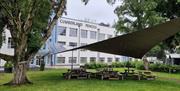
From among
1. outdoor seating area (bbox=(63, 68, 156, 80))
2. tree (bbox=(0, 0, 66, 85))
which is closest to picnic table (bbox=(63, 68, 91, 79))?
outdoor seating area (bbox=(63, 68, 156, 80))

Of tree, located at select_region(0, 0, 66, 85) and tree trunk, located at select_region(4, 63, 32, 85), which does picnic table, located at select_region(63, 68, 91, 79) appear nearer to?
tree, located at select_region(0, 0, 66, 85)

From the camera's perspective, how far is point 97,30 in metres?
69.8

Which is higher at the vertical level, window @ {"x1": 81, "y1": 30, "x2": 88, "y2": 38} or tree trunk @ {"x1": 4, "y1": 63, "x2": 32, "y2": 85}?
window @ {"x1": 81, "y1": 30, "x2": 88, "y2": 38}

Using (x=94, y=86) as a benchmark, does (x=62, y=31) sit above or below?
above

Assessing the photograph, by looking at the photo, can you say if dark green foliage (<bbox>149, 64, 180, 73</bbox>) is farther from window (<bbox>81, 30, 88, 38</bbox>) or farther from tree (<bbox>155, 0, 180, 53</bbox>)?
window (<bbox>81, 30, 88, 38</bbox>)

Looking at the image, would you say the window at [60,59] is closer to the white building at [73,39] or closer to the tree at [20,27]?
the white building at [73,39]

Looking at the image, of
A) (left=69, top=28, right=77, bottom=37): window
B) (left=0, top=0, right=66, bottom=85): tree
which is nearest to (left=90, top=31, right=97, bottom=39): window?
(left=69, top=28, right=77, bottom=37): window

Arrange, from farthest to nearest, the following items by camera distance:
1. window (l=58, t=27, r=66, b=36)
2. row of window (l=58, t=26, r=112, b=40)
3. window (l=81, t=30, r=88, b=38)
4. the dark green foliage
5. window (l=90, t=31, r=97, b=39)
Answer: window (l=90, t=31, r=97, b=39)
window (l=81, t=30, r=88, b=38)
row of window (l=58, t=26, r=112, b=40)
window (l=58, t=27, r=66, b=36)
the dark green foliage

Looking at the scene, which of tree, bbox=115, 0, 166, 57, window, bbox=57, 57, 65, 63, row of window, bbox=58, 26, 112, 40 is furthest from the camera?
row of window, bbox=58, 26, 112, 40

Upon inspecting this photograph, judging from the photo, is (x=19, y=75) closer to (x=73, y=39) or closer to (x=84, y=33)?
(x=73, y=39)

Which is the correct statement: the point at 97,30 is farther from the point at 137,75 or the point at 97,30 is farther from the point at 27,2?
the point at 27,2

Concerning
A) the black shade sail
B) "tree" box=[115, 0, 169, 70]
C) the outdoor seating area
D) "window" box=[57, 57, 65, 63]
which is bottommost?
the outdoor seating area

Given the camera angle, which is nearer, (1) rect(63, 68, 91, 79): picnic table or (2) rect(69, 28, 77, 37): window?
(1) rect(63, 68, 91, 79): picnic table

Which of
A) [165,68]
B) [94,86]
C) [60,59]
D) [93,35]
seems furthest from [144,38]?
[93,35]
